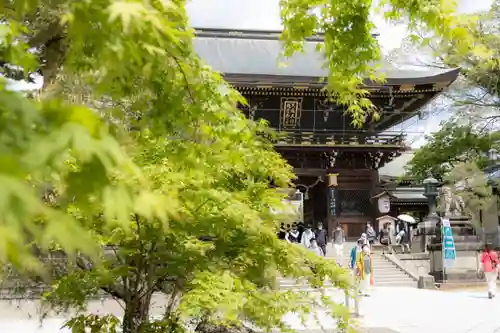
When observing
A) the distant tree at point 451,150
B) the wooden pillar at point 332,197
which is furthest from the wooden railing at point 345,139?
the wooden pillar at point 332,197

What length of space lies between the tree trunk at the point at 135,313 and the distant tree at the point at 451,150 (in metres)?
22.0

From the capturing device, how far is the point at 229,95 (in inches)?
110

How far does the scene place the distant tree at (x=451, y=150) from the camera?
2269 cm

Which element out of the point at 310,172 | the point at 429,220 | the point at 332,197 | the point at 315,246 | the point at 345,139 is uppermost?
the point at 345,139

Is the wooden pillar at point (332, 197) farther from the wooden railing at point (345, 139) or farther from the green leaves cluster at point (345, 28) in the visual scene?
the green leaves cluster at point (345, 28)

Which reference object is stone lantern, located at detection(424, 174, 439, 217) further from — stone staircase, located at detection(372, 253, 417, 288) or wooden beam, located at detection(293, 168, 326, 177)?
wooden beam, located at detection(293, 168, 326, 177)

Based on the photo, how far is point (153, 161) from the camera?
3170 millimetres

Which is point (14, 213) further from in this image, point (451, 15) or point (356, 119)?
point (356, 119)

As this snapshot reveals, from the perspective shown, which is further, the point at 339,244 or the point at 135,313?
the point at 339,244

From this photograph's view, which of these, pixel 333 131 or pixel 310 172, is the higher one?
pixel 333 131

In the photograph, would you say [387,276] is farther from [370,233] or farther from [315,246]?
[370,233]

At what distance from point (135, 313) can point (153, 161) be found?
3.30 feet

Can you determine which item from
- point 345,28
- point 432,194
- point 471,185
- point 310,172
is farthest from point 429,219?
point 345,28

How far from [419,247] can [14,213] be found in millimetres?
20416
